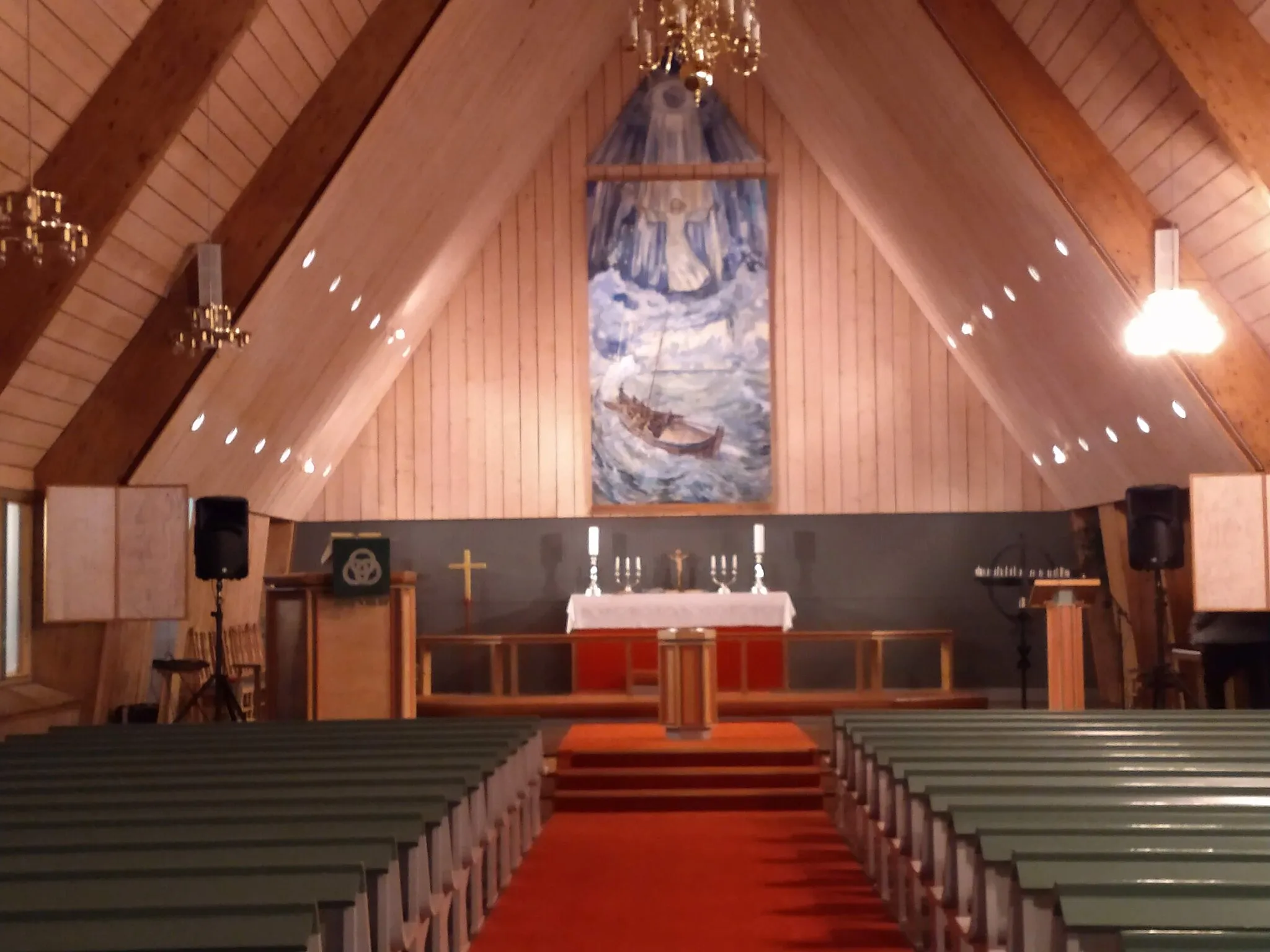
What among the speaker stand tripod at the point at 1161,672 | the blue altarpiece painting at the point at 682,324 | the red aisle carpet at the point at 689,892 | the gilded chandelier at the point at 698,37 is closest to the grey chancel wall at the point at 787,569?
the blue altarpiece painting at the point at 682,324

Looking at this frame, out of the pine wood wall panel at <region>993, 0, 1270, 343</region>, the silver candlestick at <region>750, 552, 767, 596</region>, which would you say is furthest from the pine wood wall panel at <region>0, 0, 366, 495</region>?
the silver candlestick at <region>750, 552, 767, 596</region>

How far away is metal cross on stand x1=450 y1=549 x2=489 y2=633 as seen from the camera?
14.5 metres

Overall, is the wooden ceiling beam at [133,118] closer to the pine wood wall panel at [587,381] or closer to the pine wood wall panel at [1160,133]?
the pine wood wall panel at [1160,133]

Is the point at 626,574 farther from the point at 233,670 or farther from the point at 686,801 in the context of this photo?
the point at 686,801

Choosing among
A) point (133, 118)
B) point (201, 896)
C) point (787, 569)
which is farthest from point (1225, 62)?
point (787, 569)

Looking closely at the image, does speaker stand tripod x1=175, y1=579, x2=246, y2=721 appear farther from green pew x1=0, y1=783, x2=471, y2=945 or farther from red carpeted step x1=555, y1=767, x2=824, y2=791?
green pew x1=0, y1=783, x2=471, y2=945

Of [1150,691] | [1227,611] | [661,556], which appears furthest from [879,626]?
[1227,611]

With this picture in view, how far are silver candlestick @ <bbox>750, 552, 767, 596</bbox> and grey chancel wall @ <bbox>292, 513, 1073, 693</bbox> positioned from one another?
6.9 inches

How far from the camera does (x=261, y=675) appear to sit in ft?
41.1

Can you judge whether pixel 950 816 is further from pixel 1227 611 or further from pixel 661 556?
pixel 661 556

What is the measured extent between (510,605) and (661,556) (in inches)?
66.4

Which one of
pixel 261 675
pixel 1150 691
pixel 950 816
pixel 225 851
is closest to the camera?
pixel 225 851

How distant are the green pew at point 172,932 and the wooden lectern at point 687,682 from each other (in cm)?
674

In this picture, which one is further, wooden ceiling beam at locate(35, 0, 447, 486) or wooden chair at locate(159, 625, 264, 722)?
wooden chair at locate(159, 625, 264, 722)
